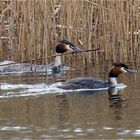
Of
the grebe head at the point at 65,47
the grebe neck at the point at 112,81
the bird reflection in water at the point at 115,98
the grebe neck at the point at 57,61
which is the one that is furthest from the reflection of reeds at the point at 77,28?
the bird reflection in water at the point at 115,98

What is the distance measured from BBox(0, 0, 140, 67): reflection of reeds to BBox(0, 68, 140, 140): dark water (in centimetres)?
250

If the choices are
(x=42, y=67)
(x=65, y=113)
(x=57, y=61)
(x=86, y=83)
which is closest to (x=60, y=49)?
(x=57, y=61)

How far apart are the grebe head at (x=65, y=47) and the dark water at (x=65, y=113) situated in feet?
9.33

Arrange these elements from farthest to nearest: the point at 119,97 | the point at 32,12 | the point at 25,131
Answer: the point at 32,12 < the point at 119,97 < the point at 25,131

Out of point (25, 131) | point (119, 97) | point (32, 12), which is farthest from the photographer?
point (32, 12)

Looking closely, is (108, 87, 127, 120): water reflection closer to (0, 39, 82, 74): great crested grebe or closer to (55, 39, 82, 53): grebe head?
(0, 39, 82, 74): great crested grebe

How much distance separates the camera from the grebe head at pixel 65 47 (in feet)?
46.6

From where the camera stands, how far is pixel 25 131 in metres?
7.18

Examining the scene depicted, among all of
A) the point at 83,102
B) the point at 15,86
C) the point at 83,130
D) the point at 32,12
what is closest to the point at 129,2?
the point at 32,12

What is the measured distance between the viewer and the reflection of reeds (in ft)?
45.4

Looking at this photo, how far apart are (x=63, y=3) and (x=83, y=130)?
7.09 metres

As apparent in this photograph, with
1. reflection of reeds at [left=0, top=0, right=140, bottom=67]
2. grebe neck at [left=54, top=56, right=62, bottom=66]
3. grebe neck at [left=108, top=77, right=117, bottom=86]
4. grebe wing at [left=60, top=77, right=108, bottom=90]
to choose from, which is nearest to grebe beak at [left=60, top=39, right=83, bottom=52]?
reflection of reeds at [left=0, top=0, right=140, bottom=67]

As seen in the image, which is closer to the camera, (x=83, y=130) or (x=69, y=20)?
(x=83, y=130)

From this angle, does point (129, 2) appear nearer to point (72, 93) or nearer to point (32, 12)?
point (32, 12)
